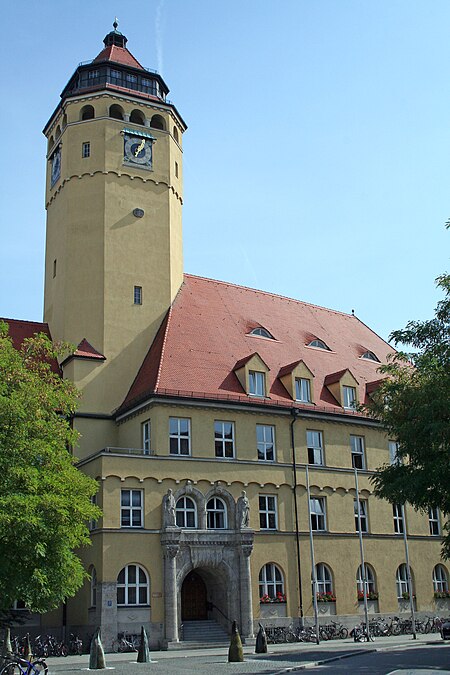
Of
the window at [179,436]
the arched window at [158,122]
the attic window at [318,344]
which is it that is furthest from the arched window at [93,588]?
the arched window at [158,122]

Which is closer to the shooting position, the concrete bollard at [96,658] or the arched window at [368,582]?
the concrete bollard at [96,658]

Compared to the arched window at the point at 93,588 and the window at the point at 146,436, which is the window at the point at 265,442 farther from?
the arched window at the point at 93,588

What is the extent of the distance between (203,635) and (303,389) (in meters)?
12.4

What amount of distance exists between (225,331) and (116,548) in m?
13.2

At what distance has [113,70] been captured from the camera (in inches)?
1644

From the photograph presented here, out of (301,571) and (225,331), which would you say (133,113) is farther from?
(301,571)

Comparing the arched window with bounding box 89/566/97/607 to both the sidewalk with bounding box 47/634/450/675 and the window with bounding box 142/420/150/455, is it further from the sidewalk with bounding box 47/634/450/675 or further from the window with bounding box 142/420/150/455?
the window with bounding box 142/420/150/455

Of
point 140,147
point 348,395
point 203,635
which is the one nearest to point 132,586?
point 203,635

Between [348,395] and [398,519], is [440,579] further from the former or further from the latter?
[348,395]

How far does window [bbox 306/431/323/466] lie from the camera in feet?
121

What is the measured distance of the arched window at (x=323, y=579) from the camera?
3494 cm

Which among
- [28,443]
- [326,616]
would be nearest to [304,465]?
[326,616]

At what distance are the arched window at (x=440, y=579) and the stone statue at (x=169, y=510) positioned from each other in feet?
50.7

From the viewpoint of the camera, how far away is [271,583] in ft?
110
